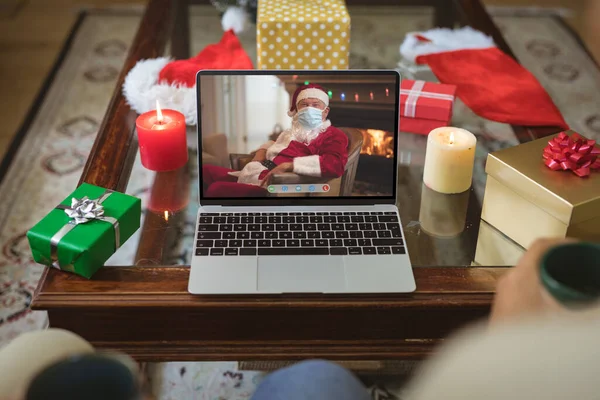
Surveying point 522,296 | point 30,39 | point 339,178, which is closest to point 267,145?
point 339,178

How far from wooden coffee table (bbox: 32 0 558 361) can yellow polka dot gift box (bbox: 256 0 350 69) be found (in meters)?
0.62

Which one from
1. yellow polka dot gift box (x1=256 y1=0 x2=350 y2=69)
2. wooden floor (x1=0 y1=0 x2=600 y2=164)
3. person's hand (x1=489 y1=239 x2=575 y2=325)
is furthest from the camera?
wooden floor (x1=0 y1=0 x2=600 y2=164)

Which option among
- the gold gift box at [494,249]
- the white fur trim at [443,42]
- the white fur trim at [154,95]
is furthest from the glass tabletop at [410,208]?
the white fur trim at [443,42]

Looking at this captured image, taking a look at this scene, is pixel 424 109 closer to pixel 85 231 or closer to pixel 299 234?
pixel 299 234

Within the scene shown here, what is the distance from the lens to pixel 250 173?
3.74 ft

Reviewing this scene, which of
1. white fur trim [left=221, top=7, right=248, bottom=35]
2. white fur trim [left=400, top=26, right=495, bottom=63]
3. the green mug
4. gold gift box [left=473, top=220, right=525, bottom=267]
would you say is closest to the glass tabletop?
gold gift box [left=473, top=220, right=525, bottom=267]

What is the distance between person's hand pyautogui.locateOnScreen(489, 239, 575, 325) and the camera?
0.55m

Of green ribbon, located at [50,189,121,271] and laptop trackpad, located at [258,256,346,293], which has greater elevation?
green ribbon, located at [50,189,121,271]

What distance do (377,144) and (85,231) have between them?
48 centimetres

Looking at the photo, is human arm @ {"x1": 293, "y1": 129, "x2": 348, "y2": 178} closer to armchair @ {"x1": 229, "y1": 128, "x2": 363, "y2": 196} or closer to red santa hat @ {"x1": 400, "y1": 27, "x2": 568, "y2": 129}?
armchair @ {"x1": 229, "y1": 128, "x2": 363, "y2": 196}

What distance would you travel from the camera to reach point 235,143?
45.3 inches

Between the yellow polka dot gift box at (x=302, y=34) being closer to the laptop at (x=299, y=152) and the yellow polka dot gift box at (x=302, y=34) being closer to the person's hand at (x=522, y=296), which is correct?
the laptop at (x=299, y=152)

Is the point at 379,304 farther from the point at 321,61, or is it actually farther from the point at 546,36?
the point at 546,36

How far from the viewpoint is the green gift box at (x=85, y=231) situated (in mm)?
996
